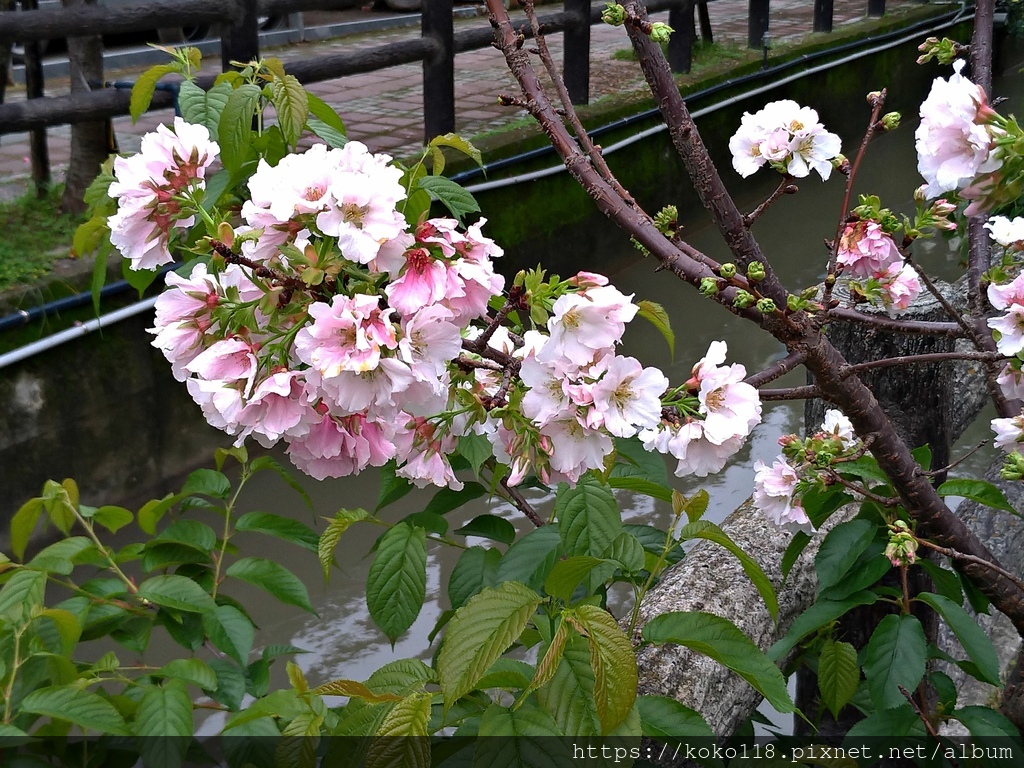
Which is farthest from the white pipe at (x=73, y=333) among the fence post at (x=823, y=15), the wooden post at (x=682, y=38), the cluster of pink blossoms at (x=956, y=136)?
the fence post at (x=823, y=15)

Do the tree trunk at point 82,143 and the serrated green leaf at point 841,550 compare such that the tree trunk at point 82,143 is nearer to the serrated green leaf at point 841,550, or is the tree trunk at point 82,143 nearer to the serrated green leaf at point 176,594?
the serrated green leaf at point 176,594

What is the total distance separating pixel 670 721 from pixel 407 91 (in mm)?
5250

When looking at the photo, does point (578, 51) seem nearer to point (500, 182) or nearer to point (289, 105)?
point (500, 182)

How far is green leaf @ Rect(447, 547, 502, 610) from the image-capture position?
1311 millimetres

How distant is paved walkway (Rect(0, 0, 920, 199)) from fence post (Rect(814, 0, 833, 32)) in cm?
22

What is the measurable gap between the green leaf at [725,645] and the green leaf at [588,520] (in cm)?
13

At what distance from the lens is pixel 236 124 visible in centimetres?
110

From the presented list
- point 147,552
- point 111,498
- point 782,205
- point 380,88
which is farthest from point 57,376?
point 782,205

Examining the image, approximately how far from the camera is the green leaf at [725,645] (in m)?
1.03

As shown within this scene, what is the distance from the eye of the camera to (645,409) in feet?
2.92

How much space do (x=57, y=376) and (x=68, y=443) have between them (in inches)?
8.6

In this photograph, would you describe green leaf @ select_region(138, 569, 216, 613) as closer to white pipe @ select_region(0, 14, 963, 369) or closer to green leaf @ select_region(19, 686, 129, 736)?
green leaf @ select_region(19, 686, 129, 736)

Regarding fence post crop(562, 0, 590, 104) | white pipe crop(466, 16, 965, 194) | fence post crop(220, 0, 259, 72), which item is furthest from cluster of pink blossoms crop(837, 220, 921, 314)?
fence post crop(562, 0, 590, 104)

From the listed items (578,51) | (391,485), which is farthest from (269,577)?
(578,51)
